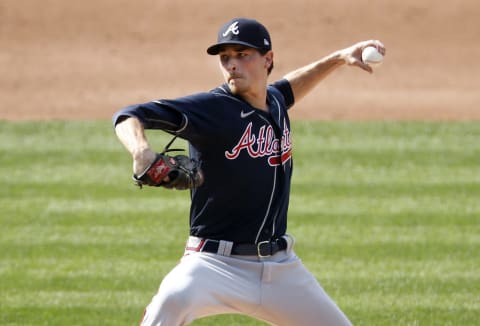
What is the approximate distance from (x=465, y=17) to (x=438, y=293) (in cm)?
1030

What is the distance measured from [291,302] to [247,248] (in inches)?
13.4

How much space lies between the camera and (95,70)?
15.0 meters

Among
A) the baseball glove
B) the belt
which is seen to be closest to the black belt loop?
the belt

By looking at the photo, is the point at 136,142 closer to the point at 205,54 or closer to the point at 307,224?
the point at 307,224

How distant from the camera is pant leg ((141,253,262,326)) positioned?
4555 millimetres

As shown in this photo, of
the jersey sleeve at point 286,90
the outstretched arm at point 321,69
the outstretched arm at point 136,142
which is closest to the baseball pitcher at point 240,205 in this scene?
the outstretched arm at point 136,142

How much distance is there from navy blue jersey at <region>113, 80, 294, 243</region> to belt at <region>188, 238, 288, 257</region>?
0.03m

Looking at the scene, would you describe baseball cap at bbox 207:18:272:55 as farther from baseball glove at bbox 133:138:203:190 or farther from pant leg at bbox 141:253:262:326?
pant leg at bbox 141:253:262:326

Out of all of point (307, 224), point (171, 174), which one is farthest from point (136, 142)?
point (307, 224)

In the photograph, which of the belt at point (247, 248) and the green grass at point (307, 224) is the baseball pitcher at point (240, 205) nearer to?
the belt at point (247, 248)

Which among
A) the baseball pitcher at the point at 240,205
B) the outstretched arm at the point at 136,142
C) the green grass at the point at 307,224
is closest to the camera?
the outstretched arm at the point at 136,142

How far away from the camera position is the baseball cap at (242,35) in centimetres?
483

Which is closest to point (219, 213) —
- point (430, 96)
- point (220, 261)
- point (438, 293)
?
point (220, 261)

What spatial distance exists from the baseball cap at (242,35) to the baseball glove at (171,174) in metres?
0.78
